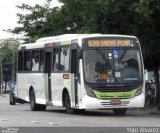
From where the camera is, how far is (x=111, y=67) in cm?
2359

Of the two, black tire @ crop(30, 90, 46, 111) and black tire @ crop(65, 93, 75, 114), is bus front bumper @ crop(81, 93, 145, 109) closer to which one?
black tire @ crop(65, 93, 75, 114)

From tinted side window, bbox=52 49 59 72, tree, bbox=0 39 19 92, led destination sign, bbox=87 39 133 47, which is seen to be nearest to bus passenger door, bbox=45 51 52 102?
tinted side window, bbox=52 49 59 72

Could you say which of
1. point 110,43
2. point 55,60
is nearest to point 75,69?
point 110,43

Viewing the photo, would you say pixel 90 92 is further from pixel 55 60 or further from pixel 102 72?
pixel 55 60

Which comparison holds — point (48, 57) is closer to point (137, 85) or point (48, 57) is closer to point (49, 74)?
point (49, 74)

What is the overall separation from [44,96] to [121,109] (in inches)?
162

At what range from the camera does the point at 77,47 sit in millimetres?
23938

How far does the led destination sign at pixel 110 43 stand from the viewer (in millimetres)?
23797

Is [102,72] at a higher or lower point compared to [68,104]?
higher

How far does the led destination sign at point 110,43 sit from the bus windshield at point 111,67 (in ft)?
0.71

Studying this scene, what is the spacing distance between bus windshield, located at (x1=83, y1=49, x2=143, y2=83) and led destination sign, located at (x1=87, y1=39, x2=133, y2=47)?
22cm

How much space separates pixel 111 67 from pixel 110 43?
3.31ft

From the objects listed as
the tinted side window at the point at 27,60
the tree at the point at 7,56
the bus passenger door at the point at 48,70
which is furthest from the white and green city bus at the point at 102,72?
the tree at the point at 7,56

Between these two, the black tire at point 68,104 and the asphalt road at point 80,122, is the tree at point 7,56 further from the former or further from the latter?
the black tire at point 68,104
